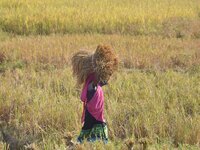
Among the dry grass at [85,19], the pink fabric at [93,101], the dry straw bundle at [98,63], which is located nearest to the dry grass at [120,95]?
the pink fabric at [93,101]

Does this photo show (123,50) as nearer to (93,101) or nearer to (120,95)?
(120,95)

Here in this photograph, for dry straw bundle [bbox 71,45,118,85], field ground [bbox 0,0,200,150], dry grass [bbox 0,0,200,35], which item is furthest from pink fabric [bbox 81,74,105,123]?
Result: dry grass [bbox 0,0,200,35]

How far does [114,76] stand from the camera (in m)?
6.76

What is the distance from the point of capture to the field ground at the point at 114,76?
15.1ft

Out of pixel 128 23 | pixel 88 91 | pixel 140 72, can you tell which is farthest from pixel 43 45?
pixel 88 91

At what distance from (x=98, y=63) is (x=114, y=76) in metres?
3.24

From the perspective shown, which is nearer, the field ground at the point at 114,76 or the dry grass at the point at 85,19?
the field ground at the point at 114,76

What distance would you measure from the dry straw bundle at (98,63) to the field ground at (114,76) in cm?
57

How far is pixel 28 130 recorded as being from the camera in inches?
191

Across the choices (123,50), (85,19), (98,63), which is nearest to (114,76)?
(123,50)

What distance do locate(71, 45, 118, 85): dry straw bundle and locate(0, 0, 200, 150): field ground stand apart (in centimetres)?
57

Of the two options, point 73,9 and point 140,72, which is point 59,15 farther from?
point 140,72

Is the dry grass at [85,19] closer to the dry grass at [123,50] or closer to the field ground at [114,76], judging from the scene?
the field ground at [114,76]

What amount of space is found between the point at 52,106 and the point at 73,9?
843 centimetres
